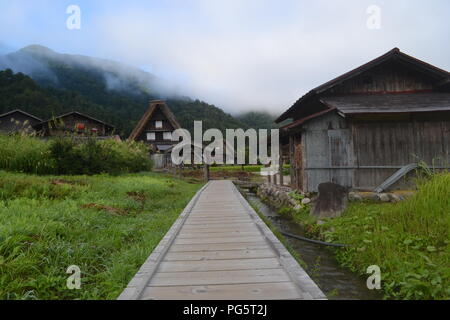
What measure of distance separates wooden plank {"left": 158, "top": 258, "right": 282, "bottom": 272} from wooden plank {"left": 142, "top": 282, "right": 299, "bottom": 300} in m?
0.42

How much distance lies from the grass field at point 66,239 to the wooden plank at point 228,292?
2.06 feet

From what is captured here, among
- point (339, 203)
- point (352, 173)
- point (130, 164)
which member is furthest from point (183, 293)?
point (130, 164)

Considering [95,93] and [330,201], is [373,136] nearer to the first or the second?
[330,201]

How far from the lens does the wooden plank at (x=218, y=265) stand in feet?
9.87

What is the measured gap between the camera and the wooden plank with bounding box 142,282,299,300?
94.0 inches

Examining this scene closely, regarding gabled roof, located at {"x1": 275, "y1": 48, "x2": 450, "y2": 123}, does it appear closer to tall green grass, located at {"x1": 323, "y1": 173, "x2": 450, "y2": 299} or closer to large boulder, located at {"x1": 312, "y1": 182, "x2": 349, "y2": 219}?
large boulder, located at {"x1": 312, "y1": 182, "x2": 349, "y2": 219}

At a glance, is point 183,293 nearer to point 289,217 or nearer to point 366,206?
point 366,206

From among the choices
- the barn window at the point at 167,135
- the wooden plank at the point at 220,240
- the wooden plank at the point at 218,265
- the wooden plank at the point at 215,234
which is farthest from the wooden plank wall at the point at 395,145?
the barn window at the point at 167,135

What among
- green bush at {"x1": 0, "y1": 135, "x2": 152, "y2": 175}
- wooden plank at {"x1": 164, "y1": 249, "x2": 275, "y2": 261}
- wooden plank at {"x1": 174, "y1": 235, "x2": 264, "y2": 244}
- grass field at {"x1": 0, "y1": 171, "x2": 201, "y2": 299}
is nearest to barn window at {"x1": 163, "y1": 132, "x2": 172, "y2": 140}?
green bush at {"x1": 0, "y1": 135, "x2": 152, "y2": 175}

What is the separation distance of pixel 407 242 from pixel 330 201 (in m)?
3.41

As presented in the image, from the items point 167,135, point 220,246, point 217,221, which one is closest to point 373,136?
point 217,221

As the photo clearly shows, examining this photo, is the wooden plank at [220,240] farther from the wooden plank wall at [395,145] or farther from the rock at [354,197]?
the wooden plank wall at [395,145]

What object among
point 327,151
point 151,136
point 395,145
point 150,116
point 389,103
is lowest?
point 327,151

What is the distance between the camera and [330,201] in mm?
8312
